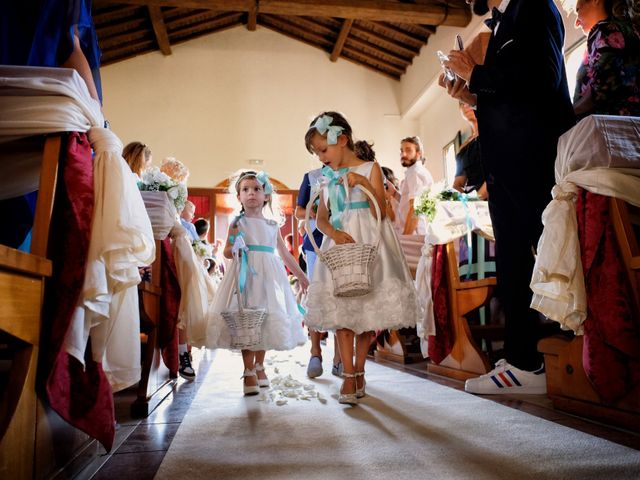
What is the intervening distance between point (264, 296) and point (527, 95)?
5.53 ft

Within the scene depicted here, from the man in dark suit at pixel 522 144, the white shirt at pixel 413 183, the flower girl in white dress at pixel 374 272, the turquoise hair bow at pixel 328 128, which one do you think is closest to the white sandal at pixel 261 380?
the flower girl in white dress at pixel 374 272

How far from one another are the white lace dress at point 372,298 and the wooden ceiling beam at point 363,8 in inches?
294

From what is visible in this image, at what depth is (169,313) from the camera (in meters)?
2.57

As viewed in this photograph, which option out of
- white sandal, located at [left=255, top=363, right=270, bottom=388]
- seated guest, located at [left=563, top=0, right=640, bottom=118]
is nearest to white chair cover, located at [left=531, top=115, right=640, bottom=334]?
seated guest, located at [left=563, top=0, right=640, bottom=118]

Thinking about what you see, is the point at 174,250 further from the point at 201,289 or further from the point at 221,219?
the point at 221,219

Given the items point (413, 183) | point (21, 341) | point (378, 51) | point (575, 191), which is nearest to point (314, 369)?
point (575, 191)

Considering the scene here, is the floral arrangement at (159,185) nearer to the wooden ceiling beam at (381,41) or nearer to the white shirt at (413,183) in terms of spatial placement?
the white shirt at (413,183)

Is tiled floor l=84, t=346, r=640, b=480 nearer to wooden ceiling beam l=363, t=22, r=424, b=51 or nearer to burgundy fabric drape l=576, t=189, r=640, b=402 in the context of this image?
burgundy fabric drape l=576, t=189, r=640, b=402

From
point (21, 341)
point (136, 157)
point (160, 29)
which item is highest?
point (160, 29)

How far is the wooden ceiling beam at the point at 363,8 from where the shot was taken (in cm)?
868

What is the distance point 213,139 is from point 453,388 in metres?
9.12

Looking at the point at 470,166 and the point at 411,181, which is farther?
the point at 411,181

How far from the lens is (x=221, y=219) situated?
10.6m

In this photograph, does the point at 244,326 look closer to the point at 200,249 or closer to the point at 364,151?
the point at 364,151
